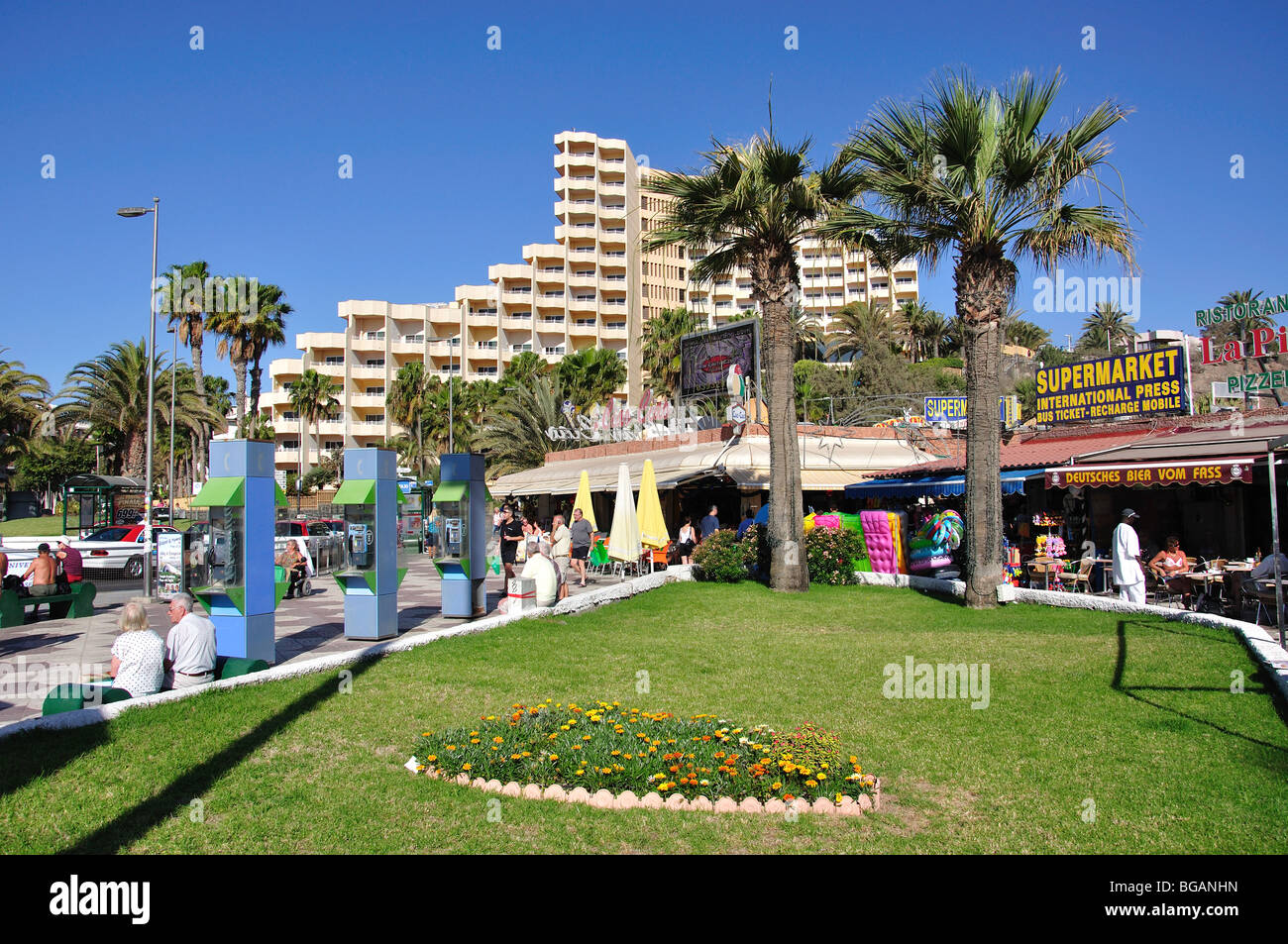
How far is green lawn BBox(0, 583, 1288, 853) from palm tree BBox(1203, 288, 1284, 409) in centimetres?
771

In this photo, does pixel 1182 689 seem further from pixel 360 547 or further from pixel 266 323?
pixel 266 323

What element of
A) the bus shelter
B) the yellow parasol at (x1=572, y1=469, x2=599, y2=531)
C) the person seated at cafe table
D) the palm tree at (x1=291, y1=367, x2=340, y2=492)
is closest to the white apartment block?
the palm tree at (x1=291, y1=367, x2=340, y2=492)

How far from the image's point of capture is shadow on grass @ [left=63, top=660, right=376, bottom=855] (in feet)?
15.9

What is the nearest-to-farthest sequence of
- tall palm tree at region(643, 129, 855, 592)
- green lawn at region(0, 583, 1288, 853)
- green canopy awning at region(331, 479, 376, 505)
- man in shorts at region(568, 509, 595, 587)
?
green lawn at region(0, 583, 1288, 853)
green canopy awning at region(331, 479, 376, 505)
tall palm tree at region(643, 129, 855, 592)
man in shorts at region(568, 509, 595, 587)

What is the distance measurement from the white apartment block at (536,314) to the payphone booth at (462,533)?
5680cm

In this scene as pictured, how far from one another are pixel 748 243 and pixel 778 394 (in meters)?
2.92

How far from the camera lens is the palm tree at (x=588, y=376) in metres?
A: 48.6

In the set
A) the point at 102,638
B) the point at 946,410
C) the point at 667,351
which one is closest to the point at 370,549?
the point at 102,638

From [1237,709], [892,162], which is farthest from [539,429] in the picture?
[1237,709]

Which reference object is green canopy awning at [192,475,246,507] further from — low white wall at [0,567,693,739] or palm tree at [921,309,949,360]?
palm tree at [921,309,949,360]

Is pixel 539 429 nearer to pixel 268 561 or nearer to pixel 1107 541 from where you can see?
pixel 1107 541

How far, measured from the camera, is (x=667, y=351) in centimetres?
5197

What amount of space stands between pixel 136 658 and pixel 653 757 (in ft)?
15.2
